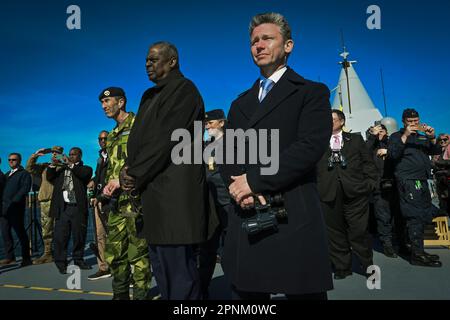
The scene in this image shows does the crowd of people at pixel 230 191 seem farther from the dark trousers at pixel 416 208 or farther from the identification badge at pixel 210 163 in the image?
the dark trousers at pixel 416 208

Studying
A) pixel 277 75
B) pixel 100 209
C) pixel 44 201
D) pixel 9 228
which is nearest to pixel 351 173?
pixel 277 75

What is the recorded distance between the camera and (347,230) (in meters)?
4.29

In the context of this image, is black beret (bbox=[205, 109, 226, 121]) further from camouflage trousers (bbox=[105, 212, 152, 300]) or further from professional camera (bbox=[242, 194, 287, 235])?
professional camera (bbox=[242, 194, 287, 235])

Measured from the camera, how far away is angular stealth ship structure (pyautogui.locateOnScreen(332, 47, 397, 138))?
3556 centimetres

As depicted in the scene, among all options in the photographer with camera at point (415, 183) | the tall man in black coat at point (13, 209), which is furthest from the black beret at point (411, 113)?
the tall man in black coat at point (13, 209)

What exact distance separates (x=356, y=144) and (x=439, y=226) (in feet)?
10.3

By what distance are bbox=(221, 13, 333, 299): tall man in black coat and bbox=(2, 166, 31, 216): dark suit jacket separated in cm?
591

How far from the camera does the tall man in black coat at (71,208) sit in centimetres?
520

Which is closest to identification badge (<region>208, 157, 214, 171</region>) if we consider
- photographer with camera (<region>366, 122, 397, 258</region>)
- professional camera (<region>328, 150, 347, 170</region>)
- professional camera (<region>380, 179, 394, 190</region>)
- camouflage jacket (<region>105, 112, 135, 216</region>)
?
camouflage jacket (<region>105, 112, 135, 216</region>)

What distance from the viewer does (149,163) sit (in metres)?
1.92

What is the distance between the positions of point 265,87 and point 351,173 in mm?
2906

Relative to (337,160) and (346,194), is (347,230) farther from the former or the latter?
(337,160)

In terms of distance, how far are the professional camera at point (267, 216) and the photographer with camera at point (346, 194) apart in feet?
A: 9.45

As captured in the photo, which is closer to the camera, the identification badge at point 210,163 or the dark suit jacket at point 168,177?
the dark suit jacket at point 168,177
